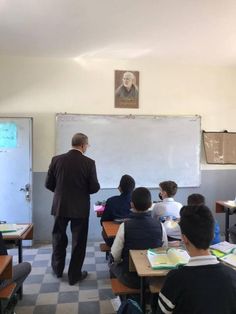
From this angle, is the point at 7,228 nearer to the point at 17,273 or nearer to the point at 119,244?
the point at 17,273

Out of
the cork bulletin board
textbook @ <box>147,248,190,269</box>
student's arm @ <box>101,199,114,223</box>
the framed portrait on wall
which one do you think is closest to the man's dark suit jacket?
student's arm @ <box>101,199,114,223</box>

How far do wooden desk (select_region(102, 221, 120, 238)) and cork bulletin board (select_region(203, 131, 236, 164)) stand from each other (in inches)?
98.4

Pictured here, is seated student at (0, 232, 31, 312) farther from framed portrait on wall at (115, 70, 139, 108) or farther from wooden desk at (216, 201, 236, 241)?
framed portrait on wall at (115, 70, 139, 108)

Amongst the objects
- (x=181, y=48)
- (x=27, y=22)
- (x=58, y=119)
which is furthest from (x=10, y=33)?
(x=181, y=48)

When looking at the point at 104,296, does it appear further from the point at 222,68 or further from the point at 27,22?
the point at 222,68

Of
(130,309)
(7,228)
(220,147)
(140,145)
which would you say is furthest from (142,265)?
(220,147)

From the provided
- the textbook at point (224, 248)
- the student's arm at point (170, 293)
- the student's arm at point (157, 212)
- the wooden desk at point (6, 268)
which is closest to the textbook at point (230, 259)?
the textbook at point (224, 248)

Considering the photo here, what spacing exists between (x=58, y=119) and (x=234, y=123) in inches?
113

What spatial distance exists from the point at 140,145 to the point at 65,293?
2494 millimetres

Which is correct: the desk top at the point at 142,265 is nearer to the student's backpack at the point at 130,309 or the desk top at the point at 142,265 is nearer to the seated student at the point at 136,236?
the seated student at the point at 136,236

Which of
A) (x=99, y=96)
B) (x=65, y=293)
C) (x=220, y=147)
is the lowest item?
(x=65, y=293)

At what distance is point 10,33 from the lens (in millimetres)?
3703

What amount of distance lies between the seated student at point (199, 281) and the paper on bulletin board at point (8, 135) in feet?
11.5

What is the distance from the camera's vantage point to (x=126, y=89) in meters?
4.76
